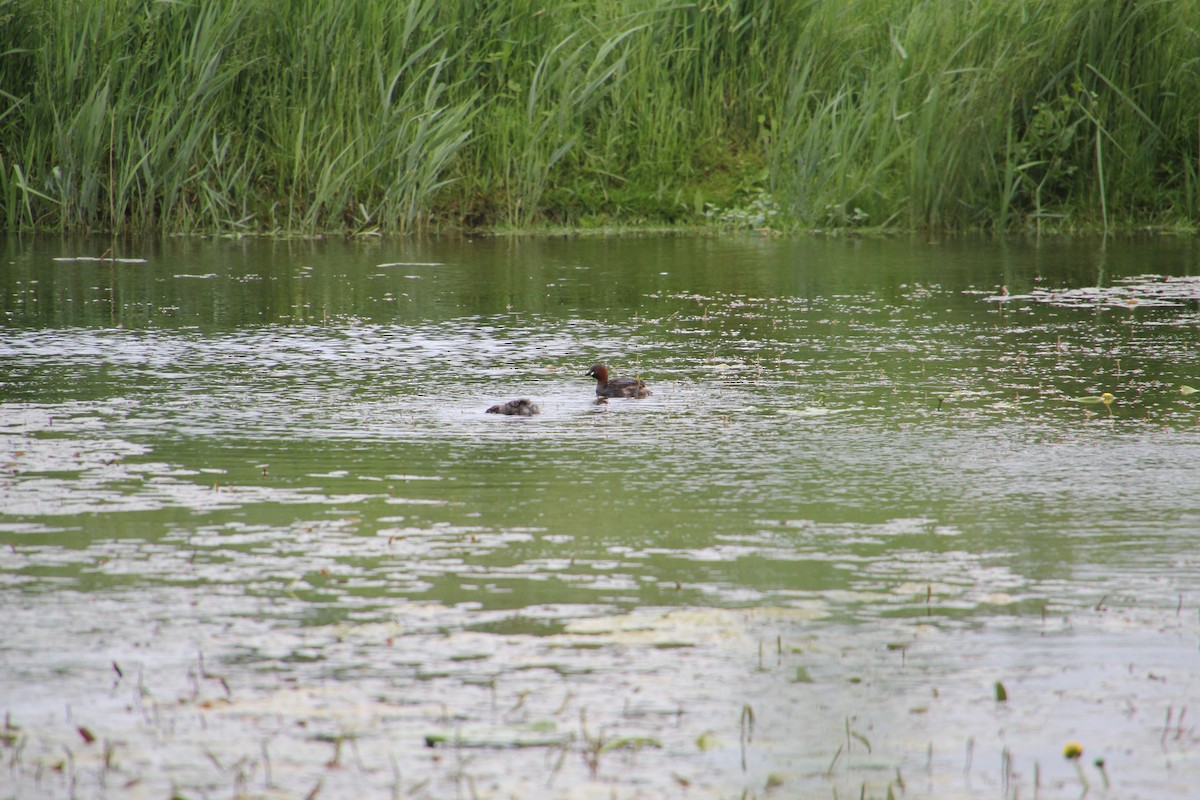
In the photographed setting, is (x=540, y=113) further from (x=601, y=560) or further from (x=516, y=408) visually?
(x=601, y=560)

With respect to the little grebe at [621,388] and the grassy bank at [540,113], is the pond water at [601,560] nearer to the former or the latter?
the little grebe at [621,388]

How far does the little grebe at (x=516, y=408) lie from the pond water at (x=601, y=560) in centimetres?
11

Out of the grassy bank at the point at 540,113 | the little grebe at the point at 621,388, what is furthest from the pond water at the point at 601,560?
the grassy bank at the point at 540,113

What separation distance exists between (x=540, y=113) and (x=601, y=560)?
1133cm

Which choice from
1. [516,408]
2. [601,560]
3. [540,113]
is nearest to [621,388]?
[516,408]

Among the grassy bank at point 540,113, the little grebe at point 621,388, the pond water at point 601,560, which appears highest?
the grassy bank at point 540,113

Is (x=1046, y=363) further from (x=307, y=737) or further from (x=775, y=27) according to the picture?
(x=775, y=27)

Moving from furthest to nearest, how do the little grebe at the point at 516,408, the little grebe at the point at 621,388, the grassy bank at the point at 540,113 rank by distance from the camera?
1. the grassy bank at the point at 540,113
2. the little grebe at the point at 621,388
3. the little grebe at the point at 516,408

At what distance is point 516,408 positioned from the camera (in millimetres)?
7629

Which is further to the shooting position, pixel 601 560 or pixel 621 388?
pixel 621 388

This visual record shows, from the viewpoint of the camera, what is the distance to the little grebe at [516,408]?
762 cm

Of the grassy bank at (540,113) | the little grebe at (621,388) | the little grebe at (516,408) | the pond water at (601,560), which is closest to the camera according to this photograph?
the pond water at (601,560)

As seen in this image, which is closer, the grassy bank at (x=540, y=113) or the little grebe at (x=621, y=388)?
the little grebe at (x=621, y=388)

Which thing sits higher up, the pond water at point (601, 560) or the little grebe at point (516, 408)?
the little grebe at point (516, 408)
